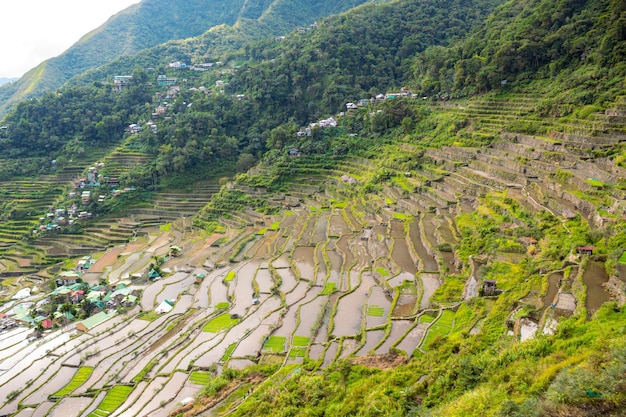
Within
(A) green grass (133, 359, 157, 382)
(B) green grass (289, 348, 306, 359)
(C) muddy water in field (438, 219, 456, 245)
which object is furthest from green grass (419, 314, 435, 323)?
(A) green grass (133, 359, 157, 382)

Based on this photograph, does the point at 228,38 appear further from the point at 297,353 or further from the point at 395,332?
the point at 395,332

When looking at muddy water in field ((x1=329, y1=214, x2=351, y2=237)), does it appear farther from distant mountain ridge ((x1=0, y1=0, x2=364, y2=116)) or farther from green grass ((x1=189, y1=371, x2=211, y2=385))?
distant mountain ridge ((x1=0, y1=0, x2=364, y2=116))

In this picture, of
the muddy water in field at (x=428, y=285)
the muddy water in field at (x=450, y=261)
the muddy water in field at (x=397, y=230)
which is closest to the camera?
the muddy water in field at (x=428, y=285)

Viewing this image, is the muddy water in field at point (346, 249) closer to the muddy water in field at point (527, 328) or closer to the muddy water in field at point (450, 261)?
the muddy water in field at point (450, 261)

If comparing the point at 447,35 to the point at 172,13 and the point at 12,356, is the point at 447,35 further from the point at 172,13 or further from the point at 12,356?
the point at 172,13

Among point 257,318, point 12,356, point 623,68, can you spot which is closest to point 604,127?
point 623,68

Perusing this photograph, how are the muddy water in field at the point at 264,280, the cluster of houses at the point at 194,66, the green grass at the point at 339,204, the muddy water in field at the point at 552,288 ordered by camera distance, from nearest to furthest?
the muddy water in field at the point at 552,288 → the muddy water in field at the point at 264,280 → the green grass at the point at 339,204 → the cluster of houses at the point at 194,66

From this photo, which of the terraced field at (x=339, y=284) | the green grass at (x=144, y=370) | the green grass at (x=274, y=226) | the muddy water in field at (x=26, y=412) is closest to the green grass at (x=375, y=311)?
the terraced field at (x=339, y=284)
